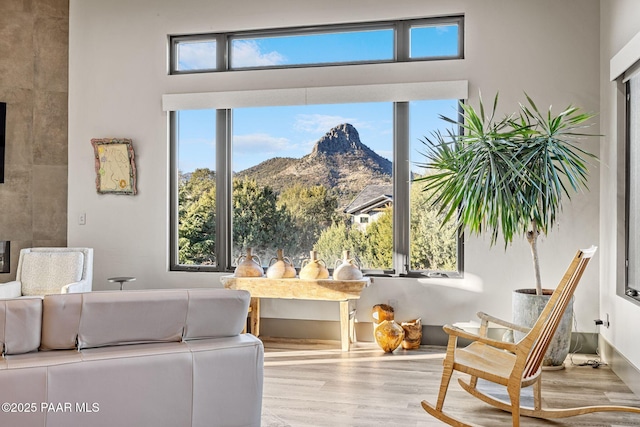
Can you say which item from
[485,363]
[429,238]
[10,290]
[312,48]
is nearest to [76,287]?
[10,290]

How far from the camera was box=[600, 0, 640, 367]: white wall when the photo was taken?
4215mm

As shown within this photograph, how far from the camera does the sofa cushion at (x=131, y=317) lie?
260cm

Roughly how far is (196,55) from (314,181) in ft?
5.79

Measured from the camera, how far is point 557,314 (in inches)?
128

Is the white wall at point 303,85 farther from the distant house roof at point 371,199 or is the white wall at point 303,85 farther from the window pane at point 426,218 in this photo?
the distant house roof at point 371,199

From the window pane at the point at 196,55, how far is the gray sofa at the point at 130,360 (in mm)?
3892

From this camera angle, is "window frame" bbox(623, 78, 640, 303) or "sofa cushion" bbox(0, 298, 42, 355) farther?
"window frame" bbox(623, 78, 640, 303)

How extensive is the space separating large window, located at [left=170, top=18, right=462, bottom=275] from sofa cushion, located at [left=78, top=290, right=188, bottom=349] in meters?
3.27

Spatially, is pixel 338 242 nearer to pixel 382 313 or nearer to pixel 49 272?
pixel 382 313

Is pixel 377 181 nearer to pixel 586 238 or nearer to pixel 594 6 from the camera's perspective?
pixel 586 238

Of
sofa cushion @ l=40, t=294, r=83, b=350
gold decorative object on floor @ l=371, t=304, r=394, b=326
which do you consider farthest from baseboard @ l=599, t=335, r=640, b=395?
sofa cushion @ l=40, t=294, r=83, b=350

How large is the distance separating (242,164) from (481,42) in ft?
8.28

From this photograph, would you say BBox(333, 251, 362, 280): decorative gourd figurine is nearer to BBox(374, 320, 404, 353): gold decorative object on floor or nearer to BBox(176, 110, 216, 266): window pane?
BBox(374, 320, 404, 353): gold decorative object on floor

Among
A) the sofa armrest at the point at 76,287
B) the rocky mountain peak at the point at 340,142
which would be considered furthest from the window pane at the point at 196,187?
the rocky mountain peak at the point at 340,142
